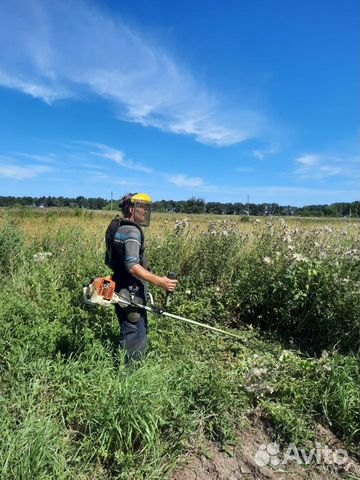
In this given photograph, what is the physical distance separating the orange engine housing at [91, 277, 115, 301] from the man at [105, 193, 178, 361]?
0.22 metres

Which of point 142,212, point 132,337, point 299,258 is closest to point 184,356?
point 132,337

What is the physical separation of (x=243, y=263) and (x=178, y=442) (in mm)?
3305

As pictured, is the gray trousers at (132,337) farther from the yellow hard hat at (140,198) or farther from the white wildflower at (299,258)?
the white wildflower at (299,258)

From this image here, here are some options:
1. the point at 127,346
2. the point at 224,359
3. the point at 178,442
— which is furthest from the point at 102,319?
the point at 178,442

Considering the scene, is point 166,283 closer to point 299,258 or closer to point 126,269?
point 126,269

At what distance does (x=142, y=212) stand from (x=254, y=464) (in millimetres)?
2209

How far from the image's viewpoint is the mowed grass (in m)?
2.73

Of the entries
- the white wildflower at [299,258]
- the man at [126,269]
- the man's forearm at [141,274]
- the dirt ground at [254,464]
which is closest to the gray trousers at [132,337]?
the man at [126,269]

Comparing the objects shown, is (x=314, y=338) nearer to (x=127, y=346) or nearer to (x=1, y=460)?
(x=127, y=346)

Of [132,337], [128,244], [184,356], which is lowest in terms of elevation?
[184,356]

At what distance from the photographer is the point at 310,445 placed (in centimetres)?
298

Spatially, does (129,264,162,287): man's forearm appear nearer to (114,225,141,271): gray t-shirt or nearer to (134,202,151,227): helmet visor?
(114,225,141,271): gray t-shirt

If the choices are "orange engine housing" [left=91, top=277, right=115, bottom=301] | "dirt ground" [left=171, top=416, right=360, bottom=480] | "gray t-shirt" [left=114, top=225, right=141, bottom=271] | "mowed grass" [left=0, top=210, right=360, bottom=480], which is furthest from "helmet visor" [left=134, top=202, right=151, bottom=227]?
"dirt ground" [left=171, top=416, right=360, bottom=480]

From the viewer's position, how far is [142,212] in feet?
11.6
